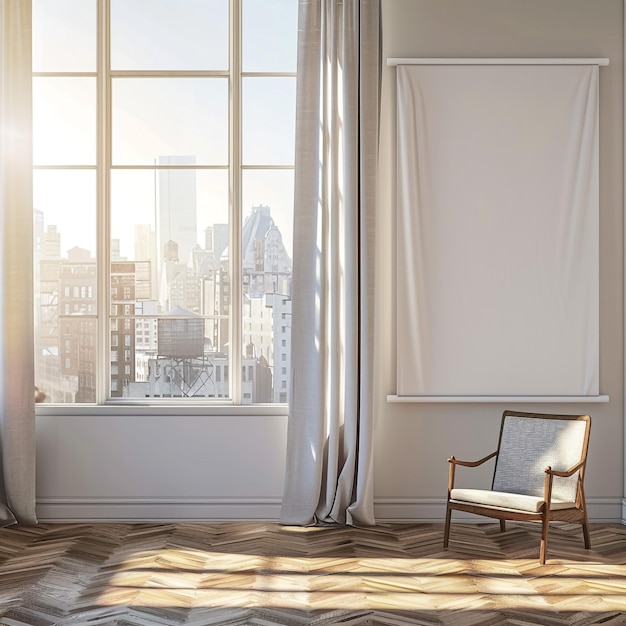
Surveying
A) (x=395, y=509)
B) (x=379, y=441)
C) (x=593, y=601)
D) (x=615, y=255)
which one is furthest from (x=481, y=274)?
(x=593, y=601)

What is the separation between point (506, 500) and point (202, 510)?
201 cm

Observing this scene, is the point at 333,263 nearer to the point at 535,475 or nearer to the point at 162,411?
the point at 162,411

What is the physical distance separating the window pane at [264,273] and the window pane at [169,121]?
355mm

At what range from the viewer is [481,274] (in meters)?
5.03

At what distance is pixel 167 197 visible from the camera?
522 cm

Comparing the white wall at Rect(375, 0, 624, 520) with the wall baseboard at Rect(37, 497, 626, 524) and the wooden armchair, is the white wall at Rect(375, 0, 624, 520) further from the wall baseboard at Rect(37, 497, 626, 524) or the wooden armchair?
the wooden armchair

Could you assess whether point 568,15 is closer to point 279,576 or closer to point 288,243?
point 288,243

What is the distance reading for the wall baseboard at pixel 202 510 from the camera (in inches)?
199

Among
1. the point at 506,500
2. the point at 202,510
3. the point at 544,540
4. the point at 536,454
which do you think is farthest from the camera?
the point at 202,510

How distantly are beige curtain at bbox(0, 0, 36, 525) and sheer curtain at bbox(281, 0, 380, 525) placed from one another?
66.7 inches

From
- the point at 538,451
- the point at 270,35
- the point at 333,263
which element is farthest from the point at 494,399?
the point at 270,35

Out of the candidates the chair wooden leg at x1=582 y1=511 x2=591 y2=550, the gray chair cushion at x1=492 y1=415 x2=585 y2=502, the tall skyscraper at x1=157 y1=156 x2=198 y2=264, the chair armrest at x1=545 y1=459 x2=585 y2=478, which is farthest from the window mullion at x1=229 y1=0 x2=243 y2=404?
the chair wooden leg at x1=582 y1=511 x2=591 y2=550

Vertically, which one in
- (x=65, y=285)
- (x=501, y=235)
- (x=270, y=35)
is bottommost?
(x=65, y=285)

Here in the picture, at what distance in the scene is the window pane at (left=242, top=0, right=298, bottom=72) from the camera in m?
5.18
